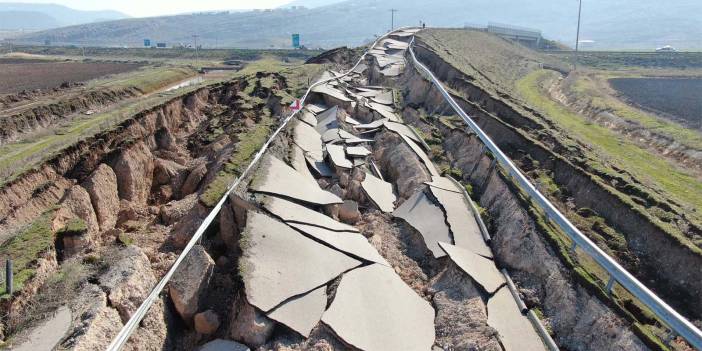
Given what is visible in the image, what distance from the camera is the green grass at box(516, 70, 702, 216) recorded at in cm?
1330

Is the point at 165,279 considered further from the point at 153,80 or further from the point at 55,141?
the point at 153,80

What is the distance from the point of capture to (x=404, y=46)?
38.4m

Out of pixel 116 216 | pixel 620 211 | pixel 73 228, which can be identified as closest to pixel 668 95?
pixel 620 211

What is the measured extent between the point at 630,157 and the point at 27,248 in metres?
19.1

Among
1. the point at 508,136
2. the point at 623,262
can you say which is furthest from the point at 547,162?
the point at 623,262

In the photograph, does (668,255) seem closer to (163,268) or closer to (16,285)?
(163,268)

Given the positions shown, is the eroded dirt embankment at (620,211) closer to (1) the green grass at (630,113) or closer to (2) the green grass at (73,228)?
(2) the green grass at (73,228)

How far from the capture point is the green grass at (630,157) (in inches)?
523

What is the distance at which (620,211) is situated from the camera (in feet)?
30.2

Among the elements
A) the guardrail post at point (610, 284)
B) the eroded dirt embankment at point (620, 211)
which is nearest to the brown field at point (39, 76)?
the eroded dirt embankment at point (620, 211)

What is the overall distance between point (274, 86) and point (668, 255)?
1700cm

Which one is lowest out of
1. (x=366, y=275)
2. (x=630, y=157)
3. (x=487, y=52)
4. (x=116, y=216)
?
(x=366, y=275)

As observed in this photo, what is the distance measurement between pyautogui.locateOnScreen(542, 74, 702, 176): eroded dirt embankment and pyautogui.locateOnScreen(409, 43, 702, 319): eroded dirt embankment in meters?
7.59

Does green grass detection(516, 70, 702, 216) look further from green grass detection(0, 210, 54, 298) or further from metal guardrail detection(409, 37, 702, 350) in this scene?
green grass detection(0, 210, 54, 298)
